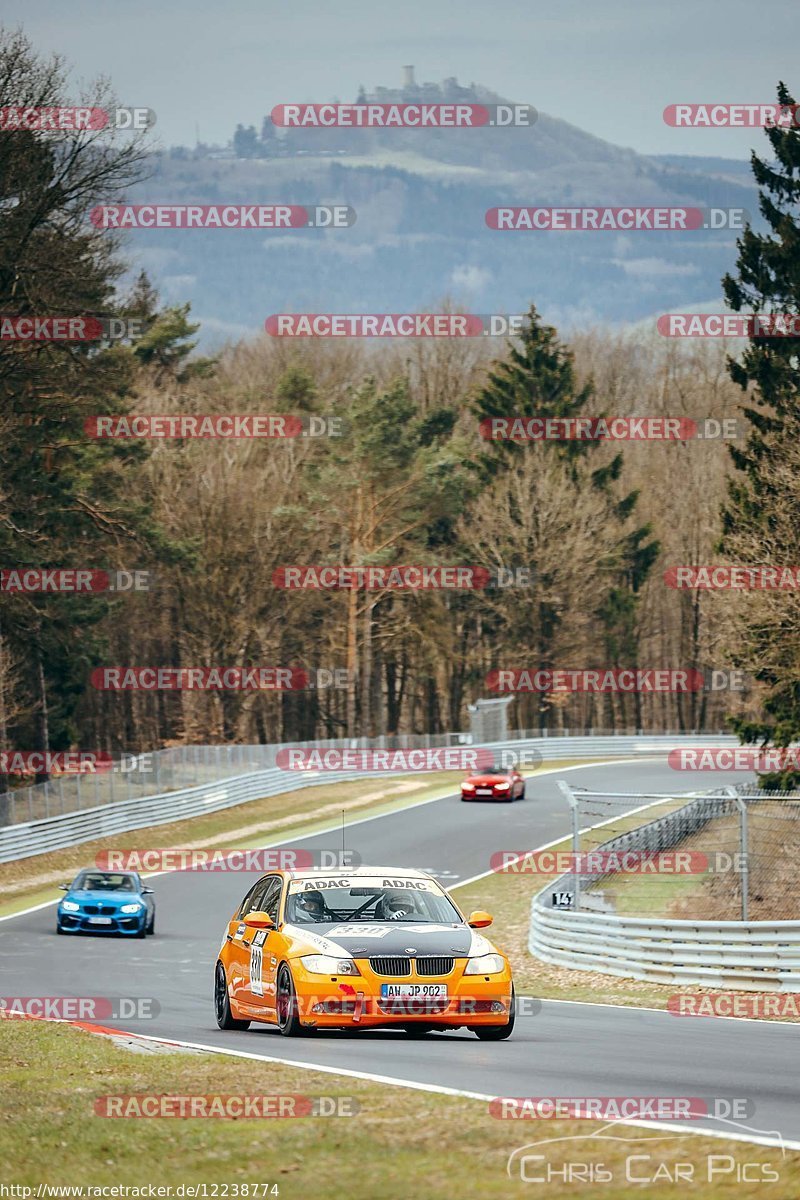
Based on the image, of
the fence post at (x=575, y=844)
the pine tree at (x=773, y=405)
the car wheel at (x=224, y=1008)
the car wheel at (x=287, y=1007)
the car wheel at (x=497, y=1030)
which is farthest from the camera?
the pine tree at (x=773, y=405)

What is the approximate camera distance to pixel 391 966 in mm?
12844

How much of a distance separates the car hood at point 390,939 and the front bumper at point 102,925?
15.8 metres

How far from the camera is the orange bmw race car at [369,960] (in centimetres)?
1285

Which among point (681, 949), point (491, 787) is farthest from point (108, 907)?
point (491, 787)

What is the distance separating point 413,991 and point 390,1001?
0.20m

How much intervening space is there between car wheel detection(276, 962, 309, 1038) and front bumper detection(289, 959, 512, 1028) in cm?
10

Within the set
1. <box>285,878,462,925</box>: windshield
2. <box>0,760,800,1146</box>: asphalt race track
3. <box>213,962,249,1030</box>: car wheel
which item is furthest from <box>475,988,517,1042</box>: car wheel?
<box>213,962,249,1030</box>: car wheel

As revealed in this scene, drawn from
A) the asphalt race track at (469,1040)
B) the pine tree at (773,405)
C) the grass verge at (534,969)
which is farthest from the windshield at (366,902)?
the pine tree at (773,405)

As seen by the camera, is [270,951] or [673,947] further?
[673,947]

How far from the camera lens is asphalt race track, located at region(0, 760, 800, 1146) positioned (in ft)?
34.8

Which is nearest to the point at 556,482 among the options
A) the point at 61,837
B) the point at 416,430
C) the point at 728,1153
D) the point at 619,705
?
the point at 416,430

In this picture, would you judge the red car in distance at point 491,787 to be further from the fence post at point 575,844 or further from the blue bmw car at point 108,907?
the fence post at point 575,844

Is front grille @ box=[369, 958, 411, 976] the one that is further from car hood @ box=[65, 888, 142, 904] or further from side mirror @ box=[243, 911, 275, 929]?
car hood @ box=[65, 888, 142, 904]

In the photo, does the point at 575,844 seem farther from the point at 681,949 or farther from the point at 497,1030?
the point at 497,1030
